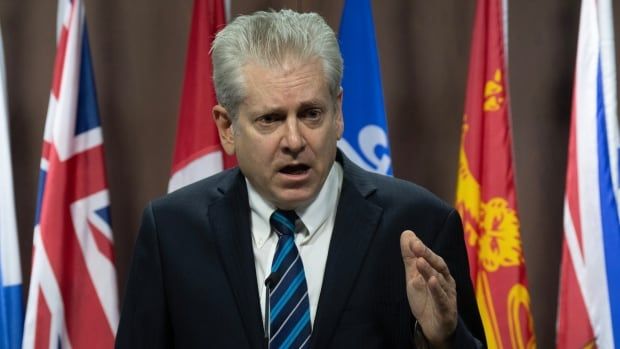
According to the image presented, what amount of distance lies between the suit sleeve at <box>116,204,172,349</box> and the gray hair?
0.34 meters

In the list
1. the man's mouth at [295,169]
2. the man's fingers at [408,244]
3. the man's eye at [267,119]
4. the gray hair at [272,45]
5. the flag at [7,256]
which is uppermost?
the gray hair at [272,45]

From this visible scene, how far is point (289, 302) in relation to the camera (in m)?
1.65

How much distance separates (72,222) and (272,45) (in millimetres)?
1738

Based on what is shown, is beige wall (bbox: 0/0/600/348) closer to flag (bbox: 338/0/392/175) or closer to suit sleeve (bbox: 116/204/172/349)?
flag (bbox: 338/0/392/175)

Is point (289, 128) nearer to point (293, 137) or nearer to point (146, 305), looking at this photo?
point (293, 137)

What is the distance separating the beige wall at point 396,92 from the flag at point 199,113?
0.95 feet

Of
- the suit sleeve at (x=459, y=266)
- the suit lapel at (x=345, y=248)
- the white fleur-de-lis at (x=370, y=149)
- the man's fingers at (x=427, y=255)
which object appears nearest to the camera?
the man's fingers at (x=427, y=255)

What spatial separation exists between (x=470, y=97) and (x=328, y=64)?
153 centimetres

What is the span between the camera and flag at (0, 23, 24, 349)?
3125 millimetres

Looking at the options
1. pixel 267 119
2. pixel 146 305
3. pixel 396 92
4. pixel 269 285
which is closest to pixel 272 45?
pixel 267 119

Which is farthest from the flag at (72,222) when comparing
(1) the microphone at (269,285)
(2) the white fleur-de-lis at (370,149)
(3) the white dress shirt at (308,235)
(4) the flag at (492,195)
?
(1) the microphone at (269,285)

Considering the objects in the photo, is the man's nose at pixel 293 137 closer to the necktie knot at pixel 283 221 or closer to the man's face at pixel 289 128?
the man's face at pixel 289 128

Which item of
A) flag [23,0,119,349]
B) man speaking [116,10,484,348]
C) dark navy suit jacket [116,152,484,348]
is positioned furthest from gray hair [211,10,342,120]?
flag [23,0,119,349]

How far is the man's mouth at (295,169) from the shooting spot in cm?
167
